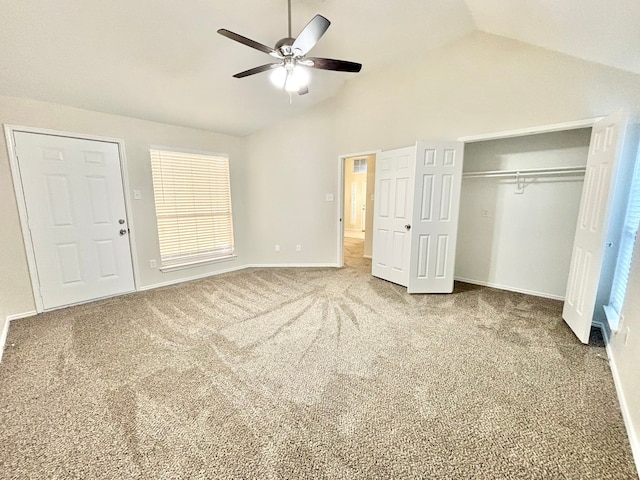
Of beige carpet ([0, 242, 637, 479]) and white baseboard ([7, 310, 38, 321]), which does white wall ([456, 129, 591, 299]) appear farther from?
white baseboard ([7, 310, 38, 321])

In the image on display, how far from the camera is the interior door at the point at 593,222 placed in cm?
213

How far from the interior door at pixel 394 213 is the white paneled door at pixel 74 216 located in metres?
3.68

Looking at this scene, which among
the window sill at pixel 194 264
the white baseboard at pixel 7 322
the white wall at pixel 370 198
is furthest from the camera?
the white wall at pixel 370 198

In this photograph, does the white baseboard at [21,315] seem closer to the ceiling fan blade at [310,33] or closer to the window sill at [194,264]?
the window sill at [194,264]

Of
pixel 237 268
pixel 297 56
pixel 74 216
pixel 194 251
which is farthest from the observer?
pixel 237 268

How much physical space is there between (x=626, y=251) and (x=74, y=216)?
589 centimetres

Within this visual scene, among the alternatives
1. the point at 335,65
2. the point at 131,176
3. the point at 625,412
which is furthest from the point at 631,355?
the point at 131,176

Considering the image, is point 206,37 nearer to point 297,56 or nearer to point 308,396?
point 297,56

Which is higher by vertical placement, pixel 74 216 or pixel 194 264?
pixel 74 216

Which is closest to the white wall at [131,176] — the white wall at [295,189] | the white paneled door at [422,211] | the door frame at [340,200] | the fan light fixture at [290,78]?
the white wall at [295,189]

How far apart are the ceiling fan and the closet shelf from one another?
2407 mm

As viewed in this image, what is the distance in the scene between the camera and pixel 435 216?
3.48m

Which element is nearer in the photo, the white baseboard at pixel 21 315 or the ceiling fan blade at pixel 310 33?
the ceiling fan blade at pixel 310 33

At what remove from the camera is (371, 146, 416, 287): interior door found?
12.0 ft
